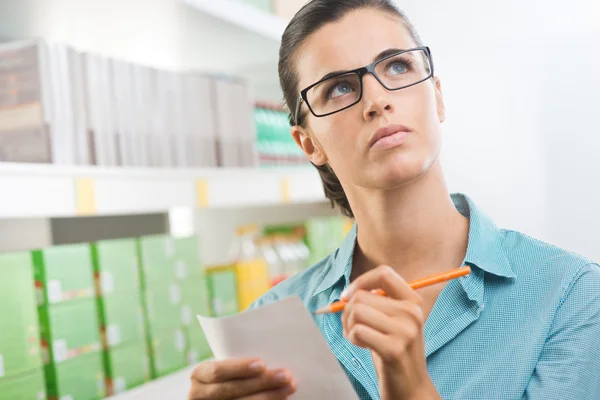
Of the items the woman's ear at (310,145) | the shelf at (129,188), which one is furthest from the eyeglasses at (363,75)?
the shelf at (129,188)

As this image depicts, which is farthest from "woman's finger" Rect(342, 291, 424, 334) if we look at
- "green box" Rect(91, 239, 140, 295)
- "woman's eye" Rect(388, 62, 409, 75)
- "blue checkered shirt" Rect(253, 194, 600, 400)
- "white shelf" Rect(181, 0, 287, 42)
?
"white shelf" Rect(181, 0, 287, 42)

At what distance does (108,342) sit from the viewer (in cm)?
179

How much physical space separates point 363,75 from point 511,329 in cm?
48

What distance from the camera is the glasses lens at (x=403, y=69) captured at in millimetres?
1187

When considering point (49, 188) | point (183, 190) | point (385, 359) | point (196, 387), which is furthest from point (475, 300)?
point (183, 190)

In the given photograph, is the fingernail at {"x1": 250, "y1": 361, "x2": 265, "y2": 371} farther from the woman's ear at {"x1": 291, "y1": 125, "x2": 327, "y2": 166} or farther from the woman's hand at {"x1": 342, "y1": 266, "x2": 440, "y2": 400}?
the woman's ear at {"x1": 291, "y1": 125, "x2": 327, "y2": 166}

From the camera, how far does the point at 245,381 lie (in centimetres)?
98

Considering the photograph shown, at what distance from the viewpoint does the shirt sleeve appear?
101cm

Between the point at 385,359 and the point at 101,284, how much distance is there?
1087 mm

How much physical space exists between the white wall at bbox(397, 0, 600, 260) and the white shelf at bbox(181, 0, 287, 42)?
47cm

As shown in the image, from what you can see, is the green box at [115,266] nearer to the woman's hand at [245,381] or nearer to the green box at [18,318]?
the green box at [18,318]

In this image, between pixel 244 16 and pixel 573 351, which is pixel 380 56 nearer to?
pixel 573 351

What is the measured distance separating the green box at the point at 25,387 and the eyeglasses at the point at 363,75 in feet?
2.89

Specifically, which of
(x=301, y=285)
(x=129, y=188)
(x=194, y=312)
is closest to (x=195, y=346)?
(x=194, y=312)
